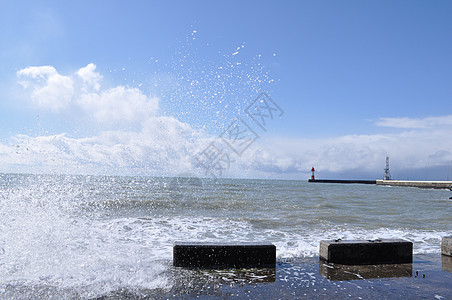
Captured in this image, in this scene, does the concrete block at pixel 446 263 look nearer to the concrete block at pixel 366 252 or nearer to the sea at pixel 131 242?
the concrete block at pixel 366 252

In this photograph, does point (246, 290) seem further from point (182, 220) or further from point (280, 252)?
point (182, 220)

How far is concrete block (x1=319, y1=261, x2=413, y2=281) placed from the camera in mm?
5016

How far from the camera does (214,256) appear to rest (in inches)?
212

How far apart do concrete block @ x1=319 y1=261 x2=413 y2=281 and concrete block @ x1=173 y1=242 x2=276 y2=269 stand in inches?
35.9

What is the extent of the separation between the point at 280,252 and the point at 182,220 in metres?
6.02

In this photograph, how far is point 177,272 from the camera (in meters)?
5.03

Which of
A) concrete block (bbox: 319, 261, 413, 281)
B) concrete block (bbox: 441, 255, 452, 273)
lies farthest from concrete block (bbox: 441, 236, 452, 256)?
concrete block (bbox: 319, 261, 413, 281)

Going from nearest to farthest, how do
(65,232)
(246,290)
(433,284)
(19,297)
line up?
(19,297) < (246,290) < (433,284) < (65,232)

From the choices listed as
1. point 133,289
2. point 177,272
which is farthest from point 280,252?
point 133,289

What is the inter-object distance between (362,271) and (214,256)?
236 cm

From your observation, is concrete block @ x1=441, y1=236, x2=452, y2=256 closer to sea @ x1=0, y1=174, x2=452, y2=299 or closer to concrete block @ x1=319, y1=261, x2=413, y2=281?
sea @ x1=0, y1=174, x2=452, y2=299

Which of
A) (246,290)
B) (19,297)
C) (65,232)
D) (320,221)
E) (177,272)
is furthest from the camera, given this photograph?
(320,221)

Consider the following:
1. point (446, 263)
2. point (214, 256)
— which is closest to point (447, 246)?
point (446, 263)

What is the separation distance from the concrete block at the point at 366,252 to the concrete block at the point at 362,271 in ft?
0.45
